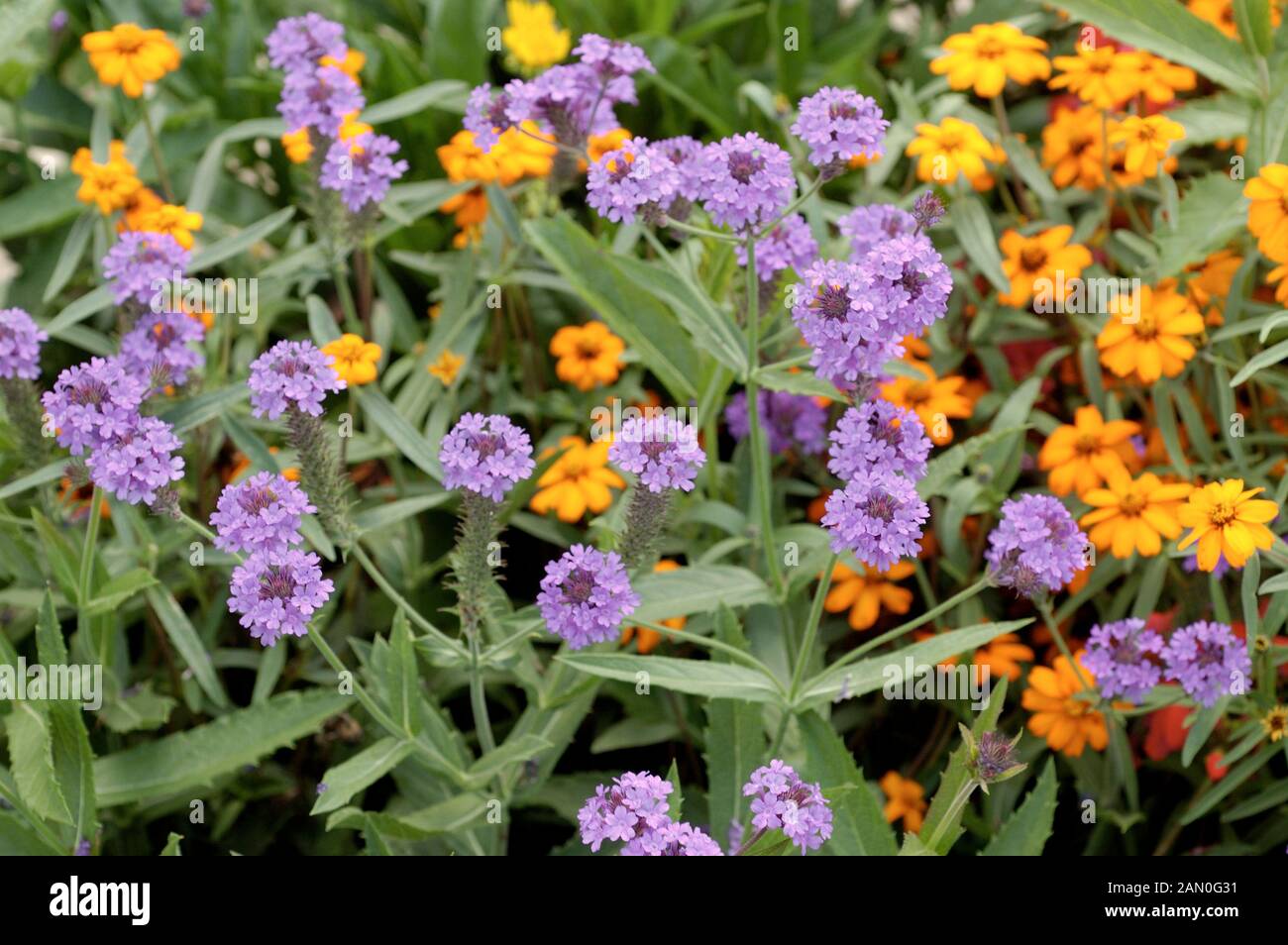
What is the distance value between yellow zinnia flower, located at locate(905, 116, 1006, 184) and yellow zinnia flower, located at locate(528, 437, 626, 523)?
566 millimetres

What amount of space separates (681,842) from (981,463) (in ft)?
2.64

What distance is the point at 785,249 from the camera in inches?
67.1

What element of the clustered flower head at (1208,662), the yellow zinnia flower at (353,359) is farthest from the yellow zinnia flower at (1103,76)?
the yellow zinnia flower at (353,359)

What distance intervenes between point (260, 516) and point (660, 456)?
14.6 inches

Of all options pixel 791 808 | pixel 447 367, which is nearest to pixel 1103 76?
pixel 447 367

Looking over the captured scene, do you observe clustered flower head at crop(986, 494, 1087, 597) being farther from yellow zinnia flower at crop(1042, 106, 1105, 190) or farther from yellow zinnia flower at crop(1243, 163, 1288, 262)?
yellow zinnia flower at crop(1042, 106, 1105, 190)

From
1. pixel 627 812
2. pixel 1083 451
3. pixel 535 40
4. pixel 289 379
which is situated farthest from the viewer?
pixel 535 40

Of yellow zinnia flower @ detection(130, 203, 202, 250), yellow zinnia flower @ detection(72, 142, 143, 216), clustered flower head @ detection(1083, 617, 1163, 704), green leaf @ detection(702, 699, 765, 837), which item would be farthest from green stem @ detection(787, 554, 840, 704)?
yellow zinnia flower @ detection(72, 142, 143, 216)

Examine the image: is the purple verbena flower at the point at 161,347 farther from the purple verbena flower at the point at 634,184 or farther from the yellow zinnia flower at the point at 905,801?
the yellow zinnia flower at the point at 905,801

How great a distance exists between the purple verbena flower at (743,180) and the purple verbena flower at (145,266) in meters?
0.66

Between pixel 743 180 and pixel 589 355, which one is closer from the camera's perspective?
pixel 743 180

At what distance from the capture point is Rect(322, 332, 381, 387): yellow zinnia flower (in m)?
1.81

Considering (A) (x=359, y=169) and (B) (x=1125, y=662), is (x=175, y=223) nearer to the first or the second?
(A) (x=359, y=169)
